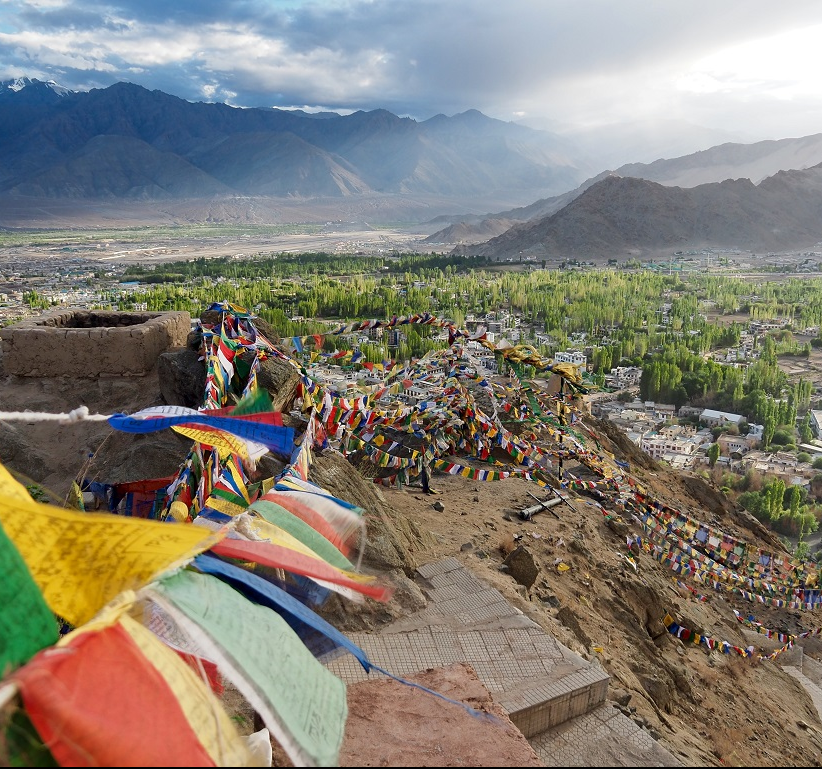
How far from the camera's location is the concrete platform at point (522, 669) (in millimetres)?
4035

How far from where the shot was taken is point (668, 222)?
3573 inches

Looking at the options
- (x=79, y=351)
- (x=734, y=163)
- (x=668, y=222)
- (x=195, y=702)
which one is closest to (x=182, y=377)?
(x=79, y=351)

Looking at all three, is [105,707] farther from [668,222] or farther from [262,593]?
[668,222]

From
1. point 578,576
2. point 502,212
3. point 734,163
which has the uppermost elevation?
point 734,163

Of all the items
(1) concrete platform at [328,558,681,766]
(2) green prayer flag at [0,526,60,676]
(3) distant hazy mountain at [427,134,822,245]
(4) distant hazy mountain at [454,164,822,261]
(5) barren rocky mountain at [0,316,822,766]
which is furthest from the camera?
(3) distant hazy mountain at [427,134,822,245]

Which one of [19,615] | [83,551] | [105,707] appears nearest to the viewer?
[105,707]

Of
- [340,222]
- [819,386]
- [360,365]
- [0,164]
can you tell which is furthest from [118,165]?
[360,365]

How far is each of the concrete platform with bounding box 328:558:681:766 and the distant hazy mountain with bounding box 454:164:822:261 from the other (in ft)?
273

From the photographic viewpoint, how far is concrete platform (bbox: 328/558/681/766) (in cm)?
404

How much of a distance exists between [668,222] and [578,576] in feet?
301

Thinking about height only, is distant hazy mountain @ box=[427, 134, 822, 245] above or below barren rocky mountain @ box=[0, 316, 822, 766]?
above

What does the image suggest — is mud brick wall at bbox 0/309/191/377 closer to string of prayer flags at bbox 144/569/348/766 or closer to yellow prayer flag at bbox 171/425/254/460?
yellow prayer flag at bbox 171/425/254/460

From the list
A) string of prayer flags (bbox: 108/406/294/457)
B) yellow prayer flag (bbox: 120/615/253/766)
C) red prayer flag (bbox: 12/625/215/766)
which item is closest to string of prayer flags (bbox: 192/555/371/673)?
yellow prayer flag (bbox: 120/615/253/766)

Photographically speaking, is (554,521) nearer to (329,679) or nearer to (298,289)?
(329,679)
